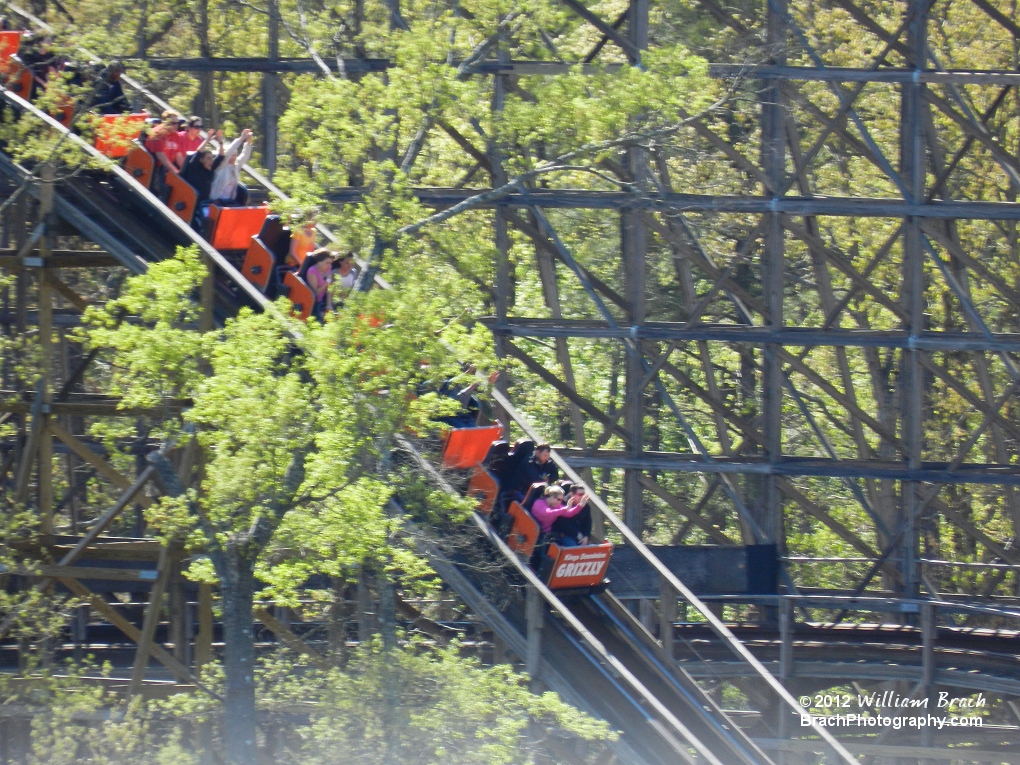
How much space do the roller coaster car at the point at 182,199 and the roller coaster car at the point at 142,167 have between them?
16 centimetres

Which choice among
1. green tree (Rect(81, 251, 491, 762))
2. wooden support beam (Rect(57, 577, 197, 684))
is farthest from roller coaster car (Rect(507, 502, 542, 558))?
wooden support beam (Rect(57, 577, 197, 684))

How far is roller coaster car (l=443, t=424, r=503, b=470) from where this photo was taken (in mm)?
12555

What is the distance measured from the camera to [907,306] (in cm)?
1595

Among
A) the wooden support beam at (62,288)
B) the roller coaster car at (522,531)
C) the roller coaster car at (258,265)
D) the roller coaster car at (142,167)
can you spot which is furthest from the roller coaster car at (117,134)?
the roller coaster car at (522,531)

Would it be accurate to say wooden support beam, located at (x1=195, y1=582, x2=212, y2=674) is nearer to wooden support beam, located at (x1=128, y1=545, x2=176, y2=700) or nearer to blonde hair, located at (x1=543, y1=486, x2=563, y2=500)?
wooden support beam, located at (x1=128, y1=545, x2=176, y2=700)

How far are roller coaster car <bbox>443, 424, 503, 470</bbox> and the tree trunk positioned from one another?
1968 millimetres

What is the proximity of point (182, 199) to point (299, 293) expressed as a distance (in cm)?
139

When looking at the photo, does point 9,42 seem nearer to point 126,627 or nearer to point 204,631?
point 126,627

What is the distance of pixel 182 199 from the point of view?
1315 centimetres

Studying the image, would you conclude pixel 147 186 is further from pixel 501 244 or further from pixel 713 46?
pixel 713 46

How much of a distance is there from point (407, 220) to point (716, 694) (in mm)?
8230

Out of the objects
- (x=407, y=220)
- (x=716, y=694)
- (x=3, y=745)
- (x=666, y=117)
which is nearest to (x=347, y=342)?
(x=407, y=220)

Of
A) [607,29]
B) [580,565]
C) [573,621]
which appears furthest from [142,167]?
[573,621]

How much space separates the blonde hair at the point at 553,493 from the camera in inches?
519
